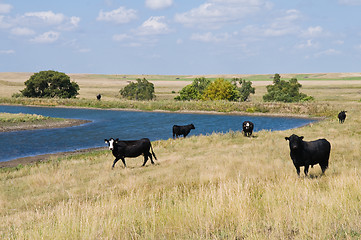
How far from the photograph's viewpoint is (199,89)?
97.1 meters

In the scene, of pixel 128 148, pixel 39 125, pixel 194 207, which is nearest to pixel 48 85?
pixel 39 125

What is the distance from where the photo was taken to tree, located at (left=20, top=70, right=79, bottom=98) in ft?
315

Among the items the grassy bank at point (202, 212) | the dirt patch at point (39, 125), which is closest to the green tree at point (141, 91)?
the dirt patch at point (39, 125)

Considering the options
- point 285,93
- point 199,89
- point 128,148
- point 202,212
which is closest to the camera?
point 202,212

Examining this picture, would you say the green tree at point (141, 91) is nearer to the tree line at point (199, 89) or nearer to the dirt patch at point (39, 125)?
the tree line at point (199, 89)

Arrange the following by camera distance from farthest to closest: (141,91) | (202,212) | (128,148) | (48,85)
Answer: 1. (141,91)
2. (48,85)
3. (128,148)
4. (202,212)

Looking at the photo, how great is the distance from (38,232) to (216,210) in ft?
11.1

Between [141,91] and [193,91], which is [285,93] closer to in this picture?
[193,91]

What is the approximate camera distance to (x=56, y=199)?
12.7 m

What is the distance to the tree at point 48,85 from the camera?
315 feet

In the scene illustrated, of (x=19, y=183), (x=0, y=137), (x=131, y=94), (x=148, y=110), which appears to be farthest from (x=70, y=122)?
(x=131, y=94)

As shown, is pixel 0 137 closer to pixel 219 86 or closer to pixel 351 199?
pixel 351 199

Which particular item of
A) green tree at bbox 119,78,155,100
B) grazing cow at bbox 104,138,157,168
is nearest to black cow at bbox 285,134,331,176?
grazing cow at bbox 104,138,157,168

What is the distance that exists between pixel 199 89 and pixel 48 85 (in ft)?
139
